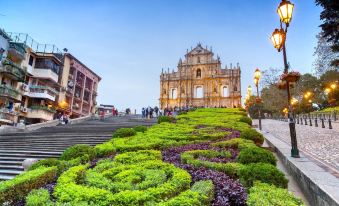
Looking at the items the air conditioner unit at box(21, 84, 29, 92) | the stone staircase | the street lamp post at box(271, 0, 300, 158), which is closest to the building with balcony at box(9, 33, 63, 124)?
the air conditioner unit at box(21, 84, 29, 92)

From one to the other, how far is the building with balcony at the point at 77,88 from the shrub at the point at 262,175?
37.2 meters

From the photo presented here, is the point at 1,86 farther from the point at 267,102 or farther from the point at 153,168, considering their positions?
the point at 267,102

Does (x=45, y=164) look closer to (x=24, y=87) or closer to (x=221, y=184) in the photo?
(x=221, y=184)

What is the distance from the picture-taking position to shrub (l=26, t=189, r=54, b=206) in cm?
512

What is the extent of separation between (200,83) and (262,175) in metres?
57.5

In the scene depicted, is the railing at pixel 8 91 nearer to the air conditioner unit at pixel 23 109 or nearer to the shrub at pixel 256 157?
the air conditioner unit at pixel 23 109

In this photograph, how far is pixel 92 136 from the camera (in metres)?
15.5

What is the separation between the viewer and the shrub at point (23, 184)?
5781 mm

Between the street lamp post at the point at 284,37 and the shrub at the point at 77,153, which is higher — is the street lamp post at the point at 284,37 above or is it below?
above

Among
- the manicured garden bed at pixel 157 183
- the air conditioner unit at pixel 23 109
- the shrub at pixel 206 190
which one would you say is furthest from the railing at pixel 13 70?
the shrub at pixel 206 190

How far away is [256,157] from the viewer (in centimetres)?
695

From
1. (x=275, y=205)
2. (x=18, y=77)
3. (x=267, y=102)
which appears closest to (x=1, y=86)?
(x=18, y=77)

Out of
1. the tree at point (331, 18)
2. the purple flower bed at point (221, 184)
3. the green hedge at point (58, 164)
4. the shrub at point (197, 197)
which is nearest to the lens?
the shrub at point (197, 197)

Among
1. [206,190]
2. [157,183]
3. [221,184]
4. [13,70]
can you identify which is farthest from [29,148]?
[13,70]
